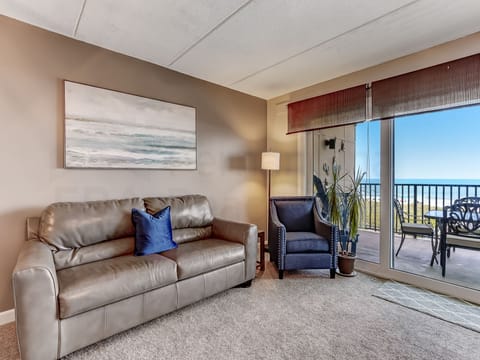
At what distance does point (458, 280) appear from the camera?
2543mm

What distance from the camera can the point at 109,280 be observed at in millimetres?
1727

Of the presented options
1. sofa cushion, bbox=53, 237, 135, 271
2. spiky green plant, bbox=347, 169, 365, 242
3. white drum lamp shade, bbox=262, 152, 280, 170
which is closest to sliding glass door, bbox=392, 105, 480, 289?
spiky green plant, bbox=347, 169, 365, 242

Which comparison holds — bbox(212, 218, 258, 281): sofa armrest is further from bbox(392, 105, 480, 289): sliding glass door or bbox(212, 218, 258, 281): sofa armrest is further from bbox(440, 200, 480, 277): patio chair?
bbox(440, 200, 480, 277): patio chair

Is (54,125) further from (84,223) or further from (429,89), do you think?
(429,89)

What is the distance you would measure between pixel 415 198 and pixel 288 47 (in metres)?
2.23

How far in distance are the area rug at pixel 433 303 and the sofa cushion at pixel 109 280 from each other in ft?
6.88

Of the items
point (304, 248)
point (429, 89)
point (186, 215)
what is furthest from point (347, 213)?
point (186, 215)

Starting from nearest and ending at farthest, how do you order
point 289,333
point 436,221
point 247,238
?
point 289,333 → point 247,238 → point 436,221

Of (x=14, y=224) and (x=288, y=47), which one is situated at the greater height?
(x=288, y=47)

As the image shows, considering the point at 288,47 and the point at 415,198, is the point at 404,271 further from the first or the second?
the point at 288,47

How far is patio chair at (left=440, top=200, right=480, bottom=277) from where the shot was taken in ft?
8.02

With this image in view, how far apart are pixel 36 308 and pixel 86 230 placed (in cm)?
75

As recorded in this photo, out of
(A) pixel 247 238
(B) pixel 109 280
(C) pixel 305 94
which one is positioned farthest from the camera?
(C) pixel 305 94

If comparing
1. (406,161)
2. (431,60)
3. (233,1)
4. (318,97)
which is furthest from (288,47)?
(406,161)
